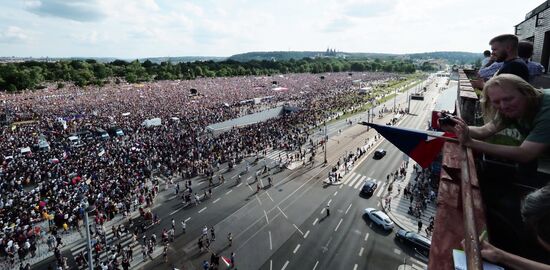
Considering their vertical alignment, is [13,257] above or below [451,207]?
below

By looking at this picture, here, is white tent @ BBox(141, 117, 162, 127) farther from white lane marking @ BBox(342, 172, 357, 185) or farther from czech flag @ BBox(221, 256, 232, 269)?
czech flag @ BBox(221, 256, 232, 269)

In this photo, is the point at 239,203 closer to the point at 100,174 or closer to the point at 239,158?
the point at 239,158

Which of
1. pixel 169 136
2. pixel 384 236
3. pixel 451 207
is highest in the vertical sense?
pixel 451 207

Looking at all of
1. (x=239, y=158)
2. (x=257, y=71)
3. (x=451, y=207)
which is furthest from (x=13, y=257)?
(x=257, y=71)

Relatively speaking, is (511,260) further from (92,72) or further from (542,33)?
(92,72)

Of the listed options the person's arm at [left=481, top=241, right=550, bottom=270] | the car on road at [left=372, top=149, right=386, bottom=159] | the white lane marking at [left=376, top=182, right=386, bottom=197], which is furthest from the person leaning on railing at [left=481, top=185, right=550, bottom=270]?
the car on road at [left=372, top=149, right=386, bottom=159]

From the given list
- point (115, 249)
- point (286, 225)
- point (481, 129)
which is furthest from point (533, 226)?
point (115, 249)

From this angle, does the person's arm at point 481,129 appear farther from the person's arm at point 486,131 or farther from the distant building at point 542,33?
the distant building at point 542,33
